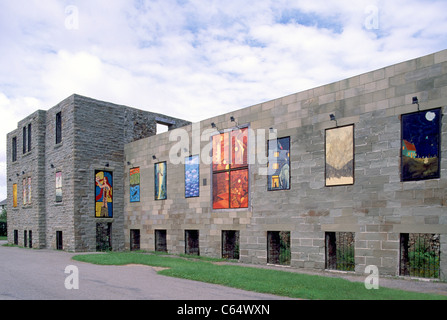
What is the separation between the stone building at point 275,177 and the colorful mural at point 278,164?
5 cm

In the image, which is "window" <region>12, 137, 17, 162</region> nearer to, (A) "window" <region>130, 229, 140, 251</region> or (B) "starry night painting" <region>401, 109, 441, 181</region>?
(A) "window" <region>130, 229, 140, 251</region>

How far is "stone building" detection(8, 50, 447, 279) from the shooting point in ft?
44.4

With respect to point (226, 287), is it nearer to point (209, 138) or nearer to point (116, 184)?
point (209, 138)

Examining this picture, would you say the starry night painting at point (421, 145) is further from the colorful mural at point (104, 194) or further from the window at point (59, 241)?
the window at point (59, 241)

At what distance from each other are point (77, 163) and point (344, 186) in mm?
17246

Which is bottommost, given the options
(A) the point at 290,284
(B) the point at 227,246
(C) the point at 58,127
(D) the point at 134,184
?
(B) the point at 227,246

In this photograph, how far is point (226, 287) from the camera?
38.5ft

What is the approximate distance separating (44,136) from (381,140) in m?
24.5

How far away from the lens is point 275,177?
17.9m

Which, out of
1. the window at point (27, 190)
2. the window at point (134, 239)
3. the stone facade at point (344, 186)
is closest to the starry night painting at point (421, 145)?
the stone facade at point (344, 186)

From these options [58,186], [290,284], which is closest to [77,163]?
[58,186]

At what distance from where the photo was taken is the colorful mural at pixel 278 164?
17406mm

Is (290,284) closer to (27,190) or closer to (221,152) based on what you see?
(221,152)
